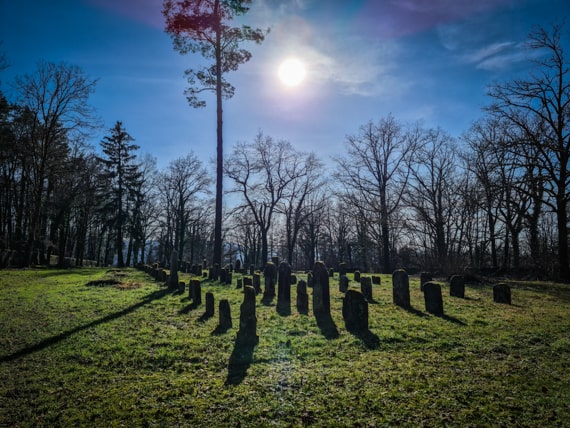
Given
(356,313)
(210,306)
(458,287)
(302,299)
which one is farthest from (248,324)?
(458,287)

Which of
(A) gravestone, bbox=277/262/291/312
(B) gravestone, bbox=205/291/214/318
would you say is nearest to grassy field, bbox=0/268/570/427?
(B) gravestone, bbox=205/291/214/318

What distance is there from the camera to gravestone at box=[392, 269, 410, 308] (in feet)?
30.7

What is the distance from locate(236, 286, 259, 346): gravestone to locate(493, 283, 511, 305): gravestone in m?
8.28

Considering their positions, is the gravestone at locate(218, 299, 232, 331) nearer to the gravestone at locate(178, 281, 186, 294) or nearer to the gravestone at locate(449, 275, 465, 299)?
the gravestone at locate(178, 281, 186, 294)

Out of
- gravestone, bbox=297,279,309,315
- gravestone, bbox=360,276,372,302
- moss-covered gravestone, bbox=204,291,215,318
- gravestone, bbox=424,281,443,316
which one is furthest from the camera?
gravestone, bbox=360,276,372,302

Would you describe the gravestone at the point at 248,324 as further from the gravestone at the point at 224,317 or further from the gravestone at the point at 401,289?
the gravestone at the point at 401,289

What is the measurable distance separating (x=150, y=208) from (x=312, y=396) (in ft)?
131

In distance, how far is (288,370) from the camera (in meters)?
4.78

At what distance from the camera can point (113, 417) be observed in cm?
366

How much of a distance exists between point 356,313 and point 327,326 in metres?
0.75

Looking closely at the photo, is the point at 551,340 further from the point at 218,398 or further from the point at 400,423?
the point at 218,398

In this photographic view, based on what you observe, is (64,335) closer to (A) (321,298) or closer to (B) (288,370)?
(B) (288,370)

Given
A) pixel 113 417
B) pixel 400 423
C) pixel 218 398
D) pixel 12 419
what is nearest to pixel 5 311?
pixel 12 419

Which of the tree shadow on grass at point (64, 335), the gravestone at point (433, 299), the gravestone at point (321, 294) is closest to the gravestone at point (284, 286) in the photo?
the gravestone at point (321, 294)
